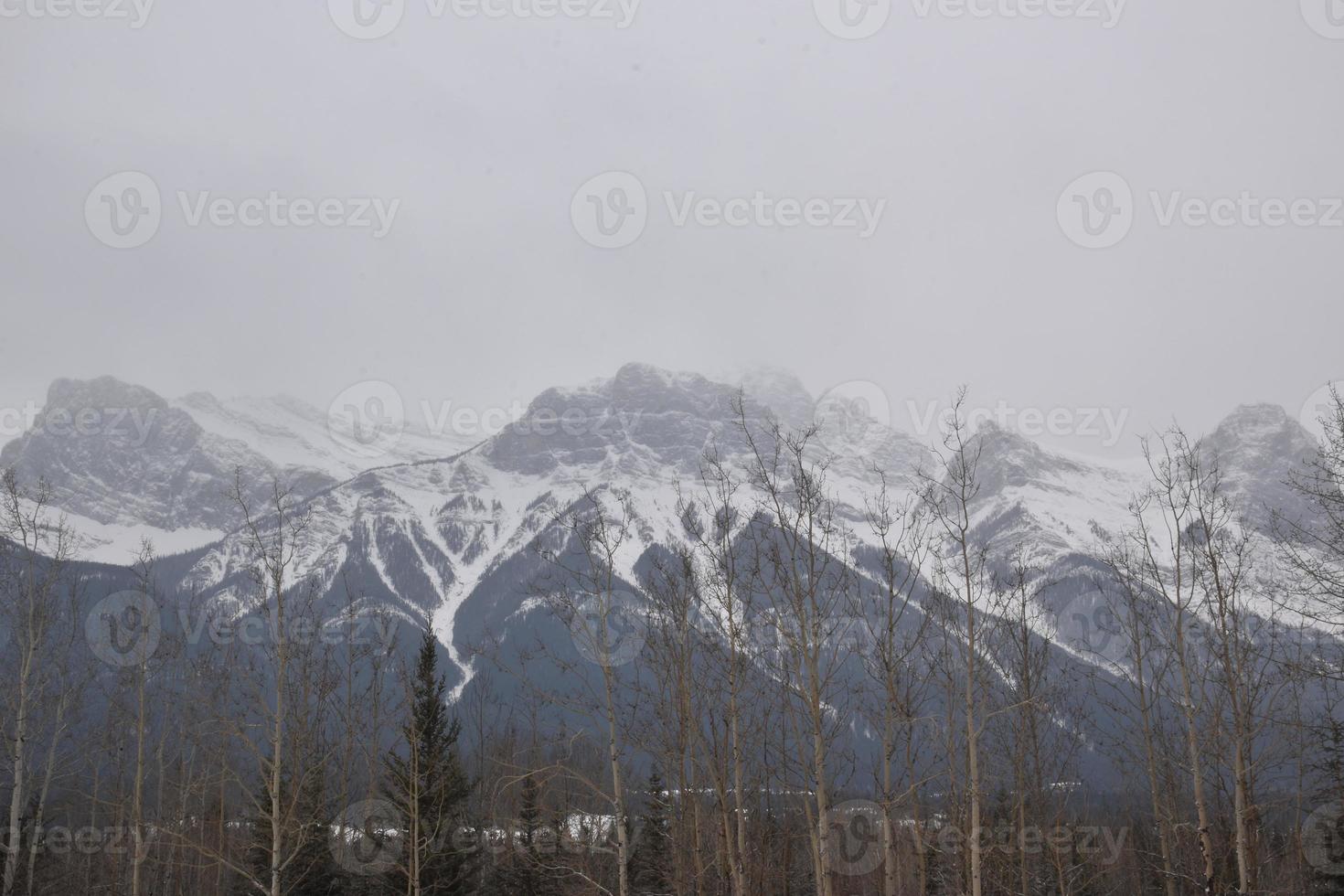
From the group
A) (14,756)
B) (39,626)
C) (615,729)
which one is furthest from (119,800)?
(615,729)

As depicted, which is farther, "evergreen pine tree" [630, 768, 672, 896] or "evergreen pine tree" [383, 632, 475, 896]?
"evergreen pine tree" [630, 768, 672, 896]

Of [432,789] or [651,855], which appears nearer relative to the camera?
[432,789]

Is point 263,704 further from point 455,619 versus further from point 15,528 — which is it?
point 455,619

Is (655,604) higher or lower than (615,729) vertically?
higher

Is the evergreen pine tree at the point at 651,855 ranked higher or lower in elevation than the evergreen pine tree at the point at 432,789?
lower

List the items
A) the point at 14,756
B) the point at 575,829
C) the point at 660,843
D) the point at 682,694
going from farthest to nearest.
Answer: the point at 575,829 → the point at 660,843 → the point at 14,756 → the point at 682,694

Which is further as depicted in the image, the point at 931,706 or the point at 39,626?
the point at 931,706

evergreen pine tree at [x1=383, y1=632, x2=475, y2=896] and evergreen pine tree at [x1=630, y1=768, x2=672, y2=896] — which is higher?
evergreen pine tree at [x1=383, y1=632, x2=475, y2=896]

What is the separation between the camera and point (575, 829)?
56094 mm

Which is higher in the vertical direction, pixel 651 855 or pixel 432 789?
pixel 432 789

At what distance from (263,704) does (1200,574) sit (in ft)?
53.0

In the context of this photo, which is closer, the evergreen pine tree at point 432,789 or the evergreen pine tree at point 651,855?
the evergreen pine tree at point 432,789

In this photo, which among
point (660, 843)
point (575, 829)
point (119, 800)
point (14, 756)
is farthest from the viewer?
point (575, 829)

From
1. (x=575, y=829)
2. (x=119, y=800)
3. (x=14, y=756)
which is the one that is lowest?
(x=575, y=829)
